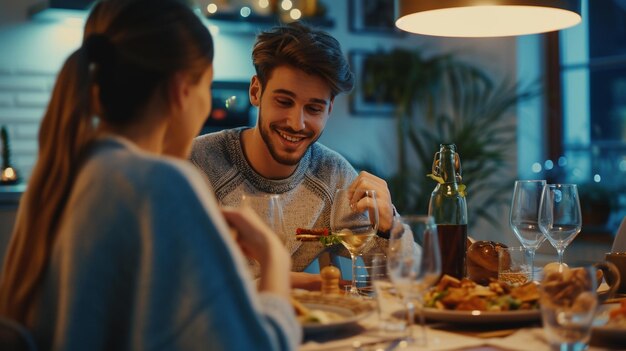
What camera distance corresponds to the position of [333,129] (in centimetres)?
560

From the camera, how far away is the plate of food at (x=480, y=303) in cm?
149

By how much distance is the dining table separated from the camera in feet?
4.49

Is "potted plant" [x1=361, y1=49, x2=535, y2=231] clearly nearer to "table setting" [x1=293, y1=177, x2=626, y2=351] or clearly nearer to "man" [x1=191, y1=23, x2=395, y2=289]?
"man" [x1=191, y1=23, x2=395, y2=289]

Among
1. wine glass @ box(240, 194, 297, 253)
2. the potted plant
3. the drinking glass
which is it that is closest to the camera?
the drinking glass

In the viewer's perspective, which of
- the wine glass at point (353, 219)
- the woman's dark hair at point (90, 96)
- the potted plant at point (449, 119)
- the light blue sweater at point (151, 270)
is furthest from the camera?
the potted plant at point (449, 119)

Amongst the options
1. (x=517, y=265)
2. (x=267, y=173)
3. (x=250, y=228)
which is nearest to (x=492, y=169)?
(x=267, y=173)

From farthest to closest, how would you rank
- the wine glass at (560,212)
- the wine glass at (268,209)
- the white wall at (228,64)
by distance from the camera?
1. the white wall at (228,64)
2. the wine glass at (560,212)
3. the wine glass at (268,209)

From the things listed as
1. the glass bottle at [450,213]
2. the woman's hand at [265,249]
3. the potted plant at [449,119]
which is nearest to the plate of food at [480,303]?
the glass bottle at [450,213]

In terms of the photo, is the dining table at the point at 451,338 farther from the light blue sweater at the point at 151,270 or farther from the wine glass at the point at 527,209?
the wine glass at the point at 527,209

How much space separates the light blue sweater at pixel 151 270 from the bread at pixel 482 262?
0.94m

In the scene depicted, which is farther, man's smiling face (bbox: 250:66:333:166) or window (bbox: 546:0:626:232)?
window (bbox: 546:0:626:232)

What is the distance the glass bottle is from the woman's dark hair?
0.83 meters

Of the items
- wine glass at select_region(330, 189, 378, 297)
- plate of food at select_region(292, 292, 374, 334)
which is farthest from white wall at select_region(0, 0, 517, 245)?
plate of food at select_region(292, 292, 374, 334)

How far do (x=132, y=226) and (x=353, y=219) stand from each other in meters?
0.89
